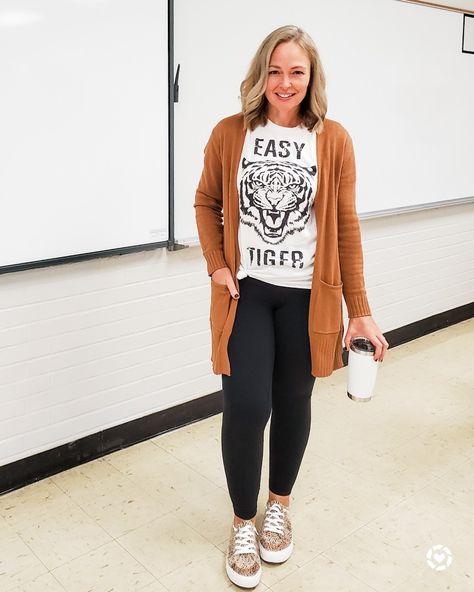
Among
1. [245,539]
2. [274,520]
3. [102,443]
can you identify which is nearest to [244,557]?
[245,539]

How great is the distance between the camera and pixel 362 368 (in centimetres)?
180

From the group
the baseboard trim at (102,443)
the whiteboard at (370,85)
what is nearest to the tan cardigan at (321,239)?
the whiteboard at (370,85)

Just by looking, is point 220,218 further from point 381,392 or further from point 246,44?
point 381,392

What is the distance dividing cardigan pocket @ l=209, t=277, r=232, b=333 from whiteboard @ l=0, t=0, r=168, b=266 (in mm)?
682

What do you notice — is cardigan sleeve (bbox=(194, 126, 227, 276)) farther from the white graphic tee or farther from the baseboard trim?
the baseboard trim

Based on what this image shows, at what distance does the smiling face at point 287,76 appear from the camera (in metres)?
1.61

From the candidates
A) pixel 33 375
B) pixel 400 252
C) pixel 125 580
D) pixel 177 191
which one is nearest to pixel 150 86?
pixel 177 191

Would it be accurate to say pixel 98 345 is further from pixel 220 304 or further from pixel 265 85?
pixel 265 85

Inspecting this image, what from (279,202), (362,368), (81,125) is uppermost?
(81,125)

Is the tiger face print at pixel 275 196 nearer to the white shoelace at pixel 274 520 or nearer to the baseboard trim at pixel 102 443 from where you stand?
the white shoelace at pixel 274 520

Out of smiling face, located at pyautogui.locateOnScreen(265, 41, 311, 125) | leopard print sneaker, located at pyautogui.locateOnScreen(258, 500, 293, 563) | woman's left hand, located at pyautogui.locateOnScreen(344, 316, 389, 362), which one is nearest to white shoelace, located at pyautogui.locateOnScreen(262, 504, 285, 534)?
leopard print sneaker, located at pyautogui.locateOnScreen(258, 500, 293, 563)

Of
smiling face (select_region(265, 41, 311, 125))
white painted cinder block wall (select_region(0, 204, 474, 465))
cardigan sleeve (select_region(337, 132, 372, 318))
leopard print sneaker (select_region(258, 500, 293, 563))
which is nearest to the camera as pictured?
smiling face (select_region(265, 41, 311, 125))

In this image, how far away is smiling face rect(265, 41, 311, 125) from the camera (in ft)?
5.29

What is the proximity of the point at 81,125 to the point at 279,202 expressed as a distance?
84cm
